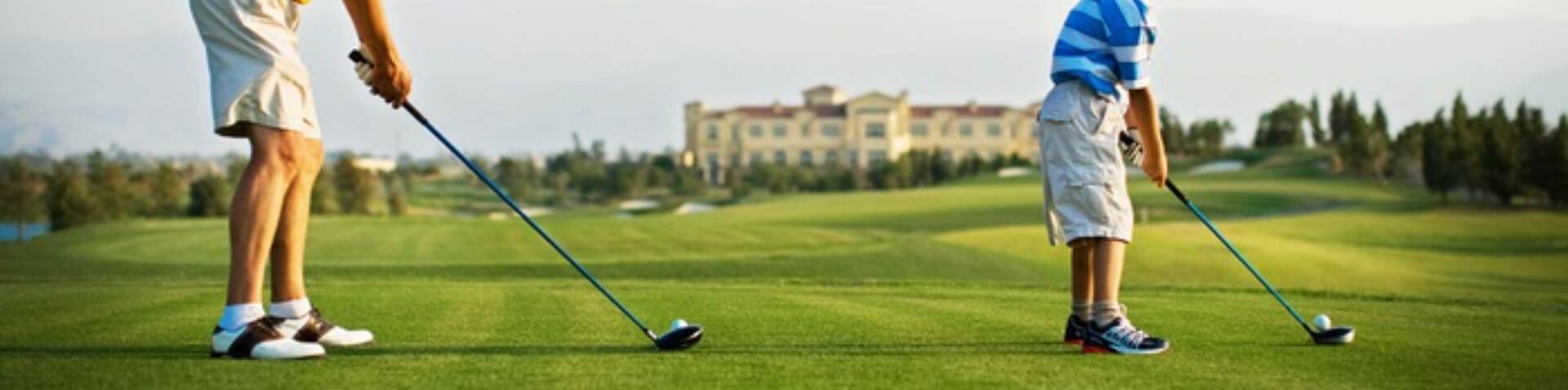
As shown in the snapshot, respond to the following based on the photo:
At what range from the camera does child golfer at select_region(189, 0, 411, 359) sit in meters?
6.20

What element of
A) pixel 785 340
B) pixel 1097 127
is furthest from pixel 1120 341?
pixel 785 340

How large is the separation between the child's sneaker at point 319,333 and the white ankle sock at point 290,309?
0.02 m

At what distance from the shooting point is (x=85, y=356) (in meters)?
5.95

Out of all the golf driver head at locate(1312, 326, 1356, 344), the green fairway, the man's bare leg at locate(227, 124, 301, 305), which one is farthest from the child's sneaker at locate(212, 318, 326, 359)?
the golf driver head at locate(1312, 326, 1356, 344)

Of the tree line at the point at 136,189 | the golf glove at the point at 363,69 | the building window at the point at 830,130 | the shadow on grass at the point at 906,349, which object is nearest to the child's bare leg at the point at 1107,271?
the shadow on grass at the point at 906,349

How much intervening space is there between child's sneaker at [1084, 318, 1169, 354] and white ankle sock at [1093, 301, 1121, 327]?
2 cm

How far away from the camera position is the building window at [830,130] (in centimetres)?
15300

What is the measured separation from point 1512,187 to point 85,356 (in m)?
60.6

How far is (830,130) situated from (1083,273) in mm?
145874

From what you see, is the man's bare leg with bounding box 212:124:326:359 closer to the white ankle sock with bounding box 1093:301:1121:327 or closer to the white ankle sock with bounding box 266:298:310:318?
the white ankle sock with bounding box 266:298:310:318

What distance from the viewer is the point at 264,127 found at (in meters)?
6.39

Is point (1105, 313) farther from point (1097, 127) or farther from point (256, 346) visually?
point (256, 346)

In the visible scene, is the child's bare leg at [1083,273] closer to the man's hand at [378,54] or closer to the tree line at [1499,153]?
the man's hand at [378,54]

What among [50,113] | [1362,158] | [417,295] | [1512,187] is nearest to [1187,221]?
[1512,187]
